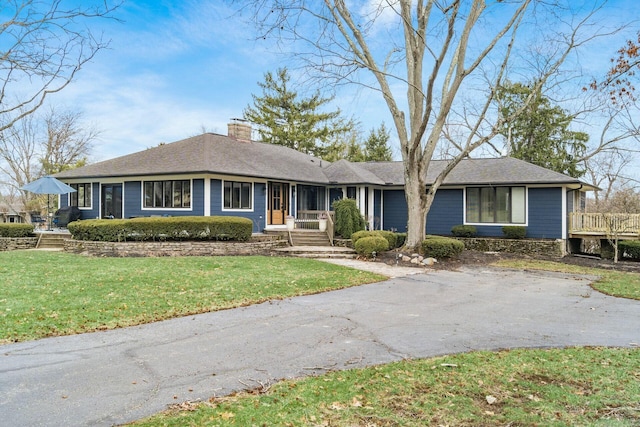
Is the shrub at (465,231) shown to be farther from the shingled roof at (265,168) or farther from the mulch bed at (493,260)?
the shingled roof at (265,168)

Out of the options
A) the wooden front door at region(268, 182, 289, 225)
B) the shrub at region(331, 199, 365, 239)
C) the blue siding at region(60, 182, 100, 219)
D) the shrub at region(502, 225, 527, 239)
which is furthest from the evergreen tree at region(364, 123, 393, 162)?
the blue siding at region(60, 182, 100, 219)

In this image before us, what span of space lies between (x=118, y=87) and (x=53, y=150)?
17732mm

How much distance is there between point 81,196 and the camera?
72.1 ft

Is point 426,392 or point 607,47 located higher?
point 607,47

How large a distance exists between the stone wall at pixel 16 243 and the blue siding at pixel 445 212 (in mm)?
17580

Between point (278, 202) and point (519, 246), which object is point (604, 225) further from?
point (278, 202)

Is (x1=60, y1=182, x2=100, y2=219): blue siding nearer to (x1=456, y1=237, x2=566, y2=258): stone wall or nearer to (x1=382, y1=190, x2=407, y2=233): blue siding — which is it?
(x1=382, y1=190, x2=407, y2=233): blue siding

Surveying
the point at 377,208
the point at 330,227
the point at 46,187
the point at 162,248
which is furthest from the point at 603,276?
the point at 46,187

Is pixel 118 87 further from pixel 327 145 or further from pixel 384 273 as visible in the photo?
pixel 327 145

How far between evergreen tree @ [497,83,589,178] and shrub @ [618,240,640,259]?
51.0 feet

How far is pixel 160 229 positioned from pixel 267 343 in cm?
1120

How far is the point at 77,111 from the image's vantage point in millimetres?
34219

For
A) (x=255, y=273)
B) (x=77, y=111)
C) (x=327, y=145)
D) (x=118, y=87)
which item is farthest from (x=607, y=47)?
(x=77, y=111)

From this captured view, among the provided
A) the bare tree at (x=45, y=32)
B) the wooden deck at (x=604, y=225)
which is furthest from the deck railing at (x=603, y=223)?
the bare tree at (x=45, y=32)
